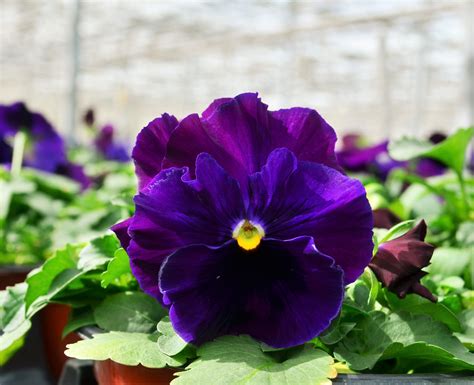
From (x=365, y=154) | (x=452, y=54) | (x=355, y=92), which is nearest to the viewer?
(x=365, y=154)

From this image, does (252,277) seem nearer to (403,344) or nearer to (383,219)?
(403,344)

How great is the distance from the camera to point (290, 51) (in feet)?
17.6

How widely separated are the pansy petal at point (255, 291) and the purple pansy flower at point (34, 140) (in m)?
0.99

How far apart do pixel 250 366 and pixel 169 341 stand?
2.7 inches

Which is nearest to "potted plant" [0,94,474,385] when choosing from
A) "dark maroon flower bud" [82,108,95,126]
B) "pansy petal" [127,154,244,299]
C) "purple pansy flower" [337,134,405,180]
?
"pansy petal" [127,154,244,299]

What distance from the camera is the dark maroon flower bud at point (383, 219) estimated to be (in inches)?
30.4

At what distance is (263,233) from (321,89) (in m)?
16.4

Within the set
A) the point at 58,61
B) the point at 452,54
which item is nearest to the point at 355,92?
the point at 452,54

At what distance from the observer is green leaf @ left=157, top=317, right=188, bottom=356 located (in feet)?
1.67

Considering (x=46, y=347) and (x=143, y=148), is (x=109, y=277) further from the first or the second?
(x=46, y=347)

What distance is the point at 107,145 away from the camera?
2.53 metres

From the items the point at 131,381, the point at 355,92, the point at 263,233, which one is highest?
the point at 263,233

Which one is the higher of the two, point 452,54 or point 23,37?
point 23,37

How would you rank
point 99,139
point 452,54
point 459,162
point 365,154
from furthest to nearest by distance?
point 452,54, point 99,139, point 365,154, point 459,162
